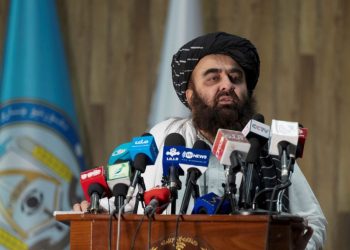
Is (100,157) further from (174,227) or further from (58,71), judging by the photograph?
(174,227)

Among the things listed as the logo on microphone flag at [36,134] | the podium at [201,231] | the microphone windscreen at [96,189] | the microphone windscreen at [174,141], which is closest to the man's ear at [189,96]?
the microphone windscreen at [174,141]

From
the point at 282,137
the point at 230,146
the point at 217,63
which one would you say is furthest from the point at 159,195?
the point at 217,63

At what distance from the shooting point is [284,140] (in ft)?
7.48

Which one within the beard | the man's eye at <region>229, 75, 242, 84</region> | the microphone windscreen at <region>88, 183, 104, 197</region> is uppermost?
the man's eye at <region>229, 75, 242, 84</region>

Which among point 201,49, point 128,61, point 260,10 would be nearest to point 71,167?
point 128,61

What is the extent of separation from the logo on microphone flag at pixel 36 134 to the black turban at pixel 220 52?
1471 millimetres

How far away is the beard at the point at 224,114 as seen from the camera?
3146 mm

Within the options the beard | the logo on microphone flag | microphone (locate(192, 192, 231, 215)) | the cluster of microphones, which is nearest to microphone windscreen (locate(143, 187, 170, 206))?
the cluster of microphones

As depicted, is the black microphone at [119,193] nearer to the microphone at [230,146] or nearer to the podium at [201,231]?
A: the podium at [201,231]

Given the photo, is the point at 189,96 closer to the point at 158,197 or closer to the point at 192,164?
the point at 192,164

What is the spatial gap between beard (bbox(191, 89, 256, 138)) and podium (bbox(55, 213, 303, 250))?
3.06ft

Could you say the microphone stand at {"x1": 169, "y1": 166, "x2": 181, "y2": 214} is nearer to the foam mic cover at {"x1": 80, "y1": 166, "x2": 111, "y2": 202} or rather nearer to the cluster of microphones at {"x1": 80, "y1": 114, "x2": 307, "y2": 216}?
the cluster of microphones at {"x1": 80, "y1": 114, "x2": 307, "y2": 216}

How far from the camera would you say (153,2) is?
201 inches

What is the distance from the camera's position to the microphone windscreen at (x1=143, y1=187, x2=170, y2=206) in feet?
7.55
